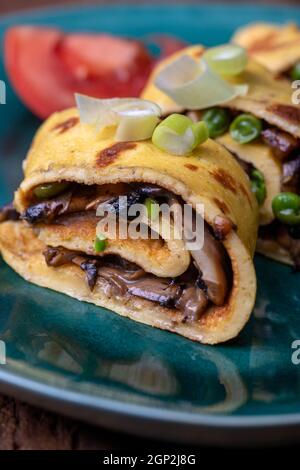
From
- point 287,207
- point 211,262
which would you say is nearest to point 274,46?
point 287,207

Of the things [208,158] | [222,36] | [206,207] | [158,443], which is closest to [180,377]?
[158,443]

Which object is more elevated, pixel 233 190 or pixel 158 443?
pixel 233 190

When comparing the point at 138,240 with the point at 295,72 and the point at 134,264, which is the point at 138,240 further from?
the point at 295,72

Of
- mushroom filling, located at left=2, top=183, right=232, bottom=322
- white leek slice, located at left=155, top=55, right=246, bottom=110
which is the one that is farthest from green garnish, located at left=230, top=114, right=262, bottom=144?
mushroom filling, located at left=2, top=183, right=232, bottom=322

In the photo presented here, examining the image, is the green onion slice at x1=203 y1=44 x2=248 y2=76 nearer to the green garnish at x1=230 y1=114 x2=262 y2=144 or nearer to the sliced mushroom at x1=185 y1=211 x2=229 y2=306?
the green garnish at x1=230 y1=114 x2=262 y2=144

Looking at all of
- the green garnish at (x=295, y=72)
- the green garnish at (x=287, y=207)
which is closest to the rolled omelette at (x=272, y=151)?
the green garnish at (x=287, y=207)

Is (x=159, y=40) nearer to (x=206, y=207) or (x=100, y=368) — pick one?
(x=206, y=207)
